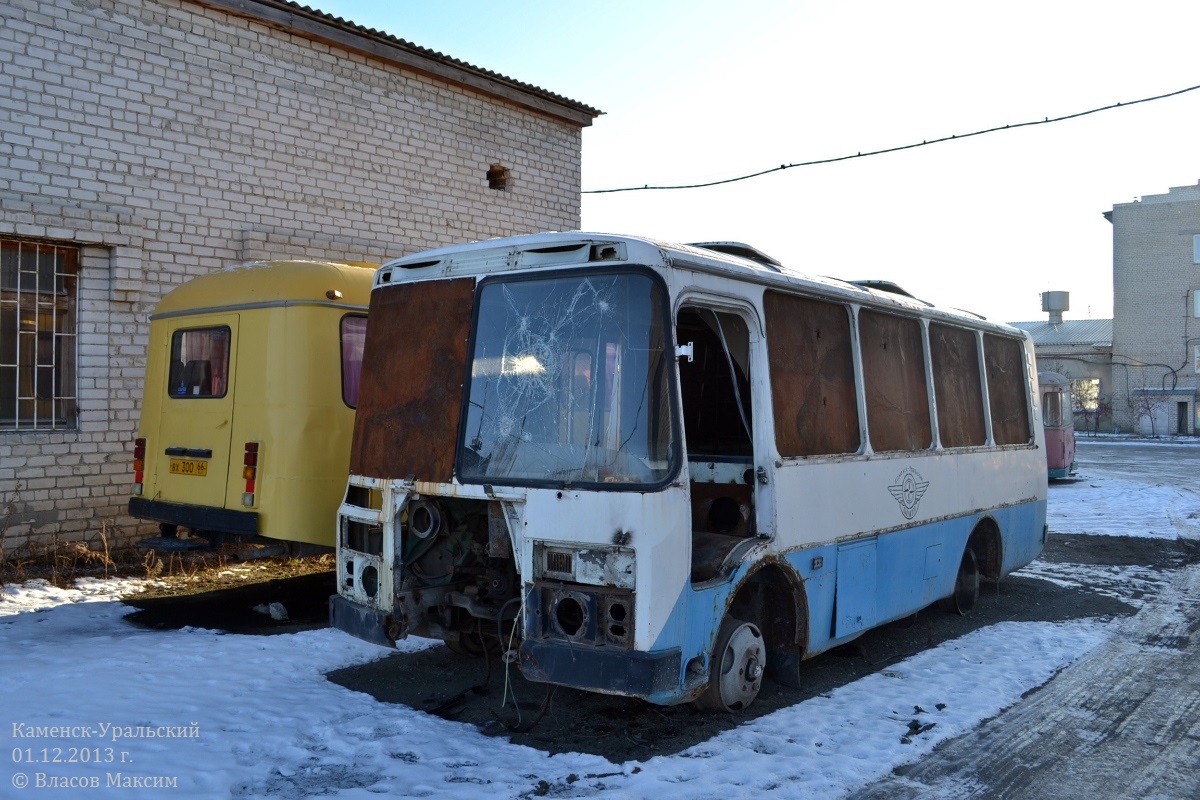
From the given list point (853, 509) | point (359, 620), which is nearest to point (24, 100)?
point (359, 620)

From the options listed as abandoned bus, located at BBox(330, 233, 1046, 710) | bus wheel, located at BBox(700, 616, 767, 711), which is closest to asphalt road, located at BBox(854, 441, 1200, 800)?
bus wheel, located at BBox(700, 616, 767, 711)

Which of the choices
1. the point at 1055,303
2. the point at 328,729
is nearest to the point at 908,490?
the point at 328,729

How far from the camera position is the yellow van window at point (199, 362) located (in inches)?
337

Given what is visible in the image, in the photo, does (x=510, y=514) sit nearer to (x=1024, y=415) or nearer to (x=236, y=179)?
(x=1024, y=415)

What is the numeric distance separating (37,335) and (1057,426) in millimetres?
20148

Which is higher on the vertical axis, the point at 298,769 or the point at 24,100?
the point at 24,100

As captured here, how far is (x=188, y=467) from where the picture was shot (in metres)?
8.68

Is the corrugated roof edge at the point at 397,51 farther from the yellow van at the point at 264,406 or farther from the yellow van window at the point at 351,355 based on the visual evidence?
the yellow van window at the point at 351,355

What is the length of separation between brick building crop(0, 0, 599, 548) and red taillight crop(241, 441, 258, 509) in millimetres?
3184

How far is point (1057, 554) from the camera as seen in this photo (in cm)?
1243

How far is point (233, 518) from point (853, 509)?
4838mm

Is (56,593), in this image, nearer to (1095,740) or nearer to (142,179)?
(142,179)

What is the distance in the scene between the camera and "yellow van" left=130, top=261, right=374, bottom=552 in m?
8.03

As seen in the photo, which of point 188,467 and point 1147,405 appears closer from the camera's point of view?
point 188,467
